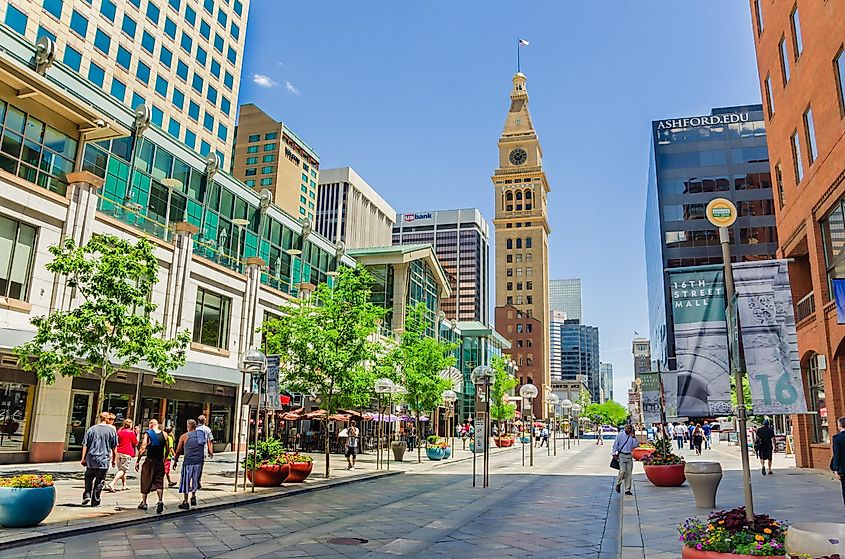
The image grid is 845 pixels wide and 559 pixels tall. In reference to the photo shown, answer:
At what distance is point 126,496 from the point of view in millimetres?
14922

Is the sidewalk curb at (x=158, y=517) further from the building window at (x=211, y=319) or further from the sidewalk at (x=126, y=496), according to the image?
the building window at (x=211, y=319)

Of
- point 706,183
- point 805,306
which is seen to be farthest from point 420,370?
point 706,183

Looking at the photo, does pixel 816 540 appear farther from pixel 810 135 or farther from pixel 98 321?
pixel 810 135

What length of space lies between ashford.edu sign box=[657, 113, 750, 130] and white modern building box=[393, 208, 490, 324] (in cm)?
10436

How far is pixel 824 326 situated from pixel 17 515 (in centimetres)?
2241

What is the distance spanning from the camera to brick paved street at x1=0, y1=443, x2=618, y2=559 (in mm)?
9445

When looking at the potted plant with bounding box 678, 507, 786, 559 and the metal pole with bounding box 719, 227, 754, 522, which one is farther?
the metal pole with bounding box 719, 227, 754, 522

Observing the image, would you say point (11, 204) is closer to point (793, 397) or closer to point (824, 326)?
point (793, 397)

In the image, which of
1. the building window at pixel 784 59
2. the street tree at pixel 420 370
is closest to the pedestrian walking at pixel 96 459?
the street tree at pixel 420 370

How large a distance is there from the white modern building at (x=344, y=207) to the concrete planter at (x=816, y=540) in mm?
147801

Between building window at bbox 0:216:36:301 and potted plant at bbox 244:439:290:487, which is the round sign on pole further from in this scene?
building window at bbox 0:216:36:301

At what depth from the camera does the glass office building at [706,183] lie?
75.1 metres

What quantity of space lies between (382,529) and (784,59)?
23.0m

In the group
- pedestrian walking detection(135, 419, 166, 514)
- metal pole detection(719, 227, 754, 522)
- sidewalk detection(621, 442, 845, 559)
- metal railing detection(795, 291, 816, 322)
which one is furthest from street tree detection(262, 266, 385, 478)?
metal pole detection(719, 227, 754, 522)
